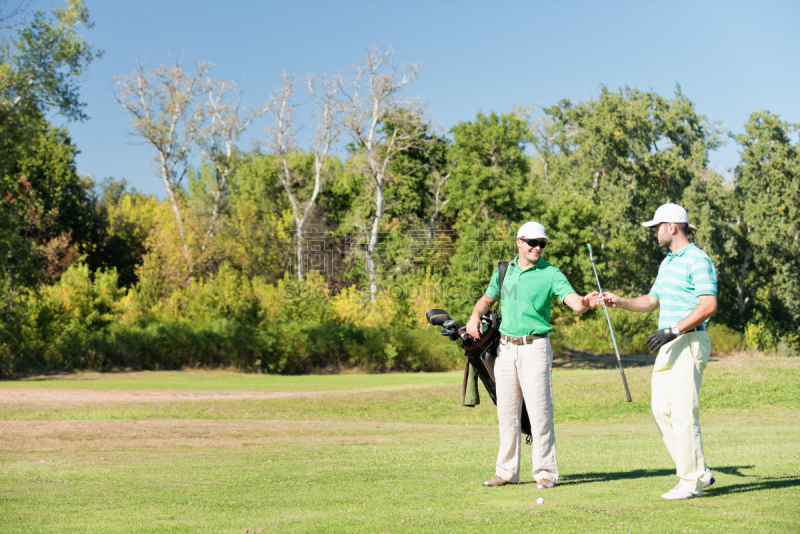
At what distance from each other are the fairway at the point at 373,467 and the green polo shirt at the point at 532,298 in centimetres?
142

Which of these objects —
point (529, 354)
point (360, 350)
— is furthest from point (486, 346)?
point (360, 350)

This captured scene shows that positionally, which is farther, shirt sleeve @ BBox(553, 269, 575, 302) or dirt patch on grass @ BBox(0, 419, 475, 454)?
dirt patch on grass @ BBox(0, 419, 475, 454)

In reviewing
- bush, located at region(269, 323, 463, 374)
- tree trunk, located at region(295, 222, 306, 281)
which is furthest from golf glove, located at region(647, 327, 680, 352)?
tree trunk, located at region(295, 222, 306, 281)

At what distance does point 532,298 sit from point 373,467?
10.5 feet

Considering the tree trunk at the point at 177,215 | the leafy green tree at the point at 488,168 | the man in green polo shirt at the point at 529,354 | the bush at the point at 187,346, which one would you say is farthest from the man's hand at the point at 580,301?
the tree trunk at the point at 177,215

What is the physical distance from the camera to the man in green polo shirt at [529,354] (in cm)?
652

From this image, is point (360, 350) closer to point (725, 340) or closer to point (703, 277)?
point (725, 340)

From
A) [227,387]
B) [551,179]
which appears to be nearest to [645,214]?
[551,179]

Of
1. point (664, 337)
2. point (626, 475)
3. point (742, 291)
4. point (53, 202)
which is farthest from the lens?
point (742, 291)

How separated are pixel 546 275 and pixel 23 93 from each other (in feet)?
88.6

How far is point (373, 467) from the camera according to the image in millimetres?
8492

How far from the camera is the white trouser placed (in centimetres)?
652

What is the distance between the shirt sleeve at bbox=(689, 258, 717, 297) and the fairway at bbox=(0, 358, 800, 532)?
1.64 m

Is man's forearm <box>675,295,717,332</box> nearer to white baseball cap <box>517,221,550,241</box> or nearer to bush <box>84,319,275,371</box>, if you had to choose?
white baseball cap <box>517,221,550,241</box>
